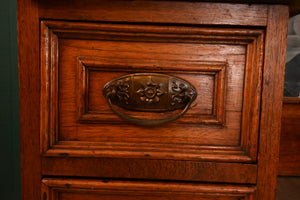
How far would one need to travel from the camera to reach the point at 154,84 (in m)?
0.35

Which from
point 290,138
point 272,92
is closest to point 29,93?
point 272,92

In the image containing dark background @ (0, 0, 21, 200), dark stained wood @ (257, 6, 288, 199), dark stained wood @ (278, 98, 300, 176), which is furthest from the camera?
dark background @ (0, 0, 21, 200)

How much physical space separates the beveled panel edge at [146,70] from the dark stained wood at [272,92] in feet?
0.23

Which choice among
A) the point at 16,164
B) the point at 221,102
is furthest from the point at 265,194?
the point at 16,164

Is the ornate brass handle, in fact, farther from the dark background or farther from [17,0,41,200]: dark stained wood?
the dark background

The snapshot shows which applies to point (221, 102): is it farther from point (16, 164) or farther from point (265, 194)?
point (16, 164)

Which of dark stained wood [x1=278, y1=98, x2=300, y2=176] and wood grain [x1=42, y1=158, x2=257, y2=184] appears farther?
dark stained wood [x1=278, y1=98, x2=300, y2=176]

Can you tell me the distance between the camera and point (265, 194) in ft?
1.21

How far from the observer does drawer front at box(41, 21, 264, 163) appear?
13.8 inches

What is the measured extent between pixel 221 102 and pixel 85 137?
0.26 metres

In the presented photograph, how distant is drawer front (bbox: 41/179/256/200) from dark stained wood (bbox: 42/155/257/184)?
0.01m

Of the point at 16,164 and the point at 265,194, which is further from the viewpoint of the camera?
the point at 16,164

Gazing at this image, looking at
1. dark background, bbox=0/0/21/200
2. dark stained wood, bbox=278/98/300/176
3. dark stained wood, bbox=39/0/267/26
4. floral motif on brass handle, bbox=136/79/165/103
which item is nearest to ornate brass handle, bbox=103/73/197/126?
floral motif on brass handle, bbox=136/79/165/103

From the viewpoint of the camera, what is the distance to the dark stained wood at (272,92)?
34cm
